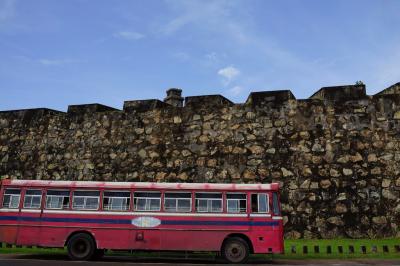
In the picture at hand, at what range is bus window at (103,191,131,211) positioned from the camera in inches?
452

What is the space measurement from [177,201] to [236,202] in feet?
5.09

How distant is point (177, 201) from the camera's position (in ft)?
37.5

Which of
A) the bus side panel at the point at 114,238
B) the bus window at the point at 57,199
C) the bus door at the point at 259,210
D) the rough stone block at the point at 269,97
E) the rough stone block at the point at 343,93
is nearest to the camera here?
the bus door at the point at 259,210

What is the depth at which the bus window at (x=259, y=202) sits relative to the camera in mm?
11164

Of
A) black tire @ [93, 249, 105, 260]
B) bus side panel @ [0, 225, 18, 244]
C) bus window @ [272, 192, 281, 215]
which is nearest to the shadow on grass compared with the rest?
black tire @ [93, 249, 105, 260]

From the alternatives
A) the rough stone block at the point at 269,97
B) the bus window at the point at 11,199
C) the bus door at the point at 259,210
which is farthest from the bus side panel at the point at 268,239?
the bus window at the point at 11,199

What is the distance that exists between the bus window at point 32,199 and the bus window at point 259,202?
5.71 meters

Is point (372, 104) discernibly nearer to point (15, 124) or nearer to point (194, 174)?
point (194, 174)

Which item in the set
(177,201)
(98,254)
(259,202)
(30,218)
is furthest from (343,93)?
(30,218)

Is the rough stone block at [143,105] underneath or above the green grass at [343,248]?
above

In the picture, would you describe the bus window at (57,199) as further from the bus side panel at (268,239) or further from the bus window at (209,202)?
the bus side panel at (268,239)

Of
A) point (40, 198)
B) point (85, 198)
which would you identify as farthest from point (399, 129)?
point (40, 198)

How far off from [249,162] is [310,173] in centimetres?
212

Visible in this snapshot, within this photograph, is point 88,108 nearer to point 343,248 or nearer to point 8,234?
point 8,234
